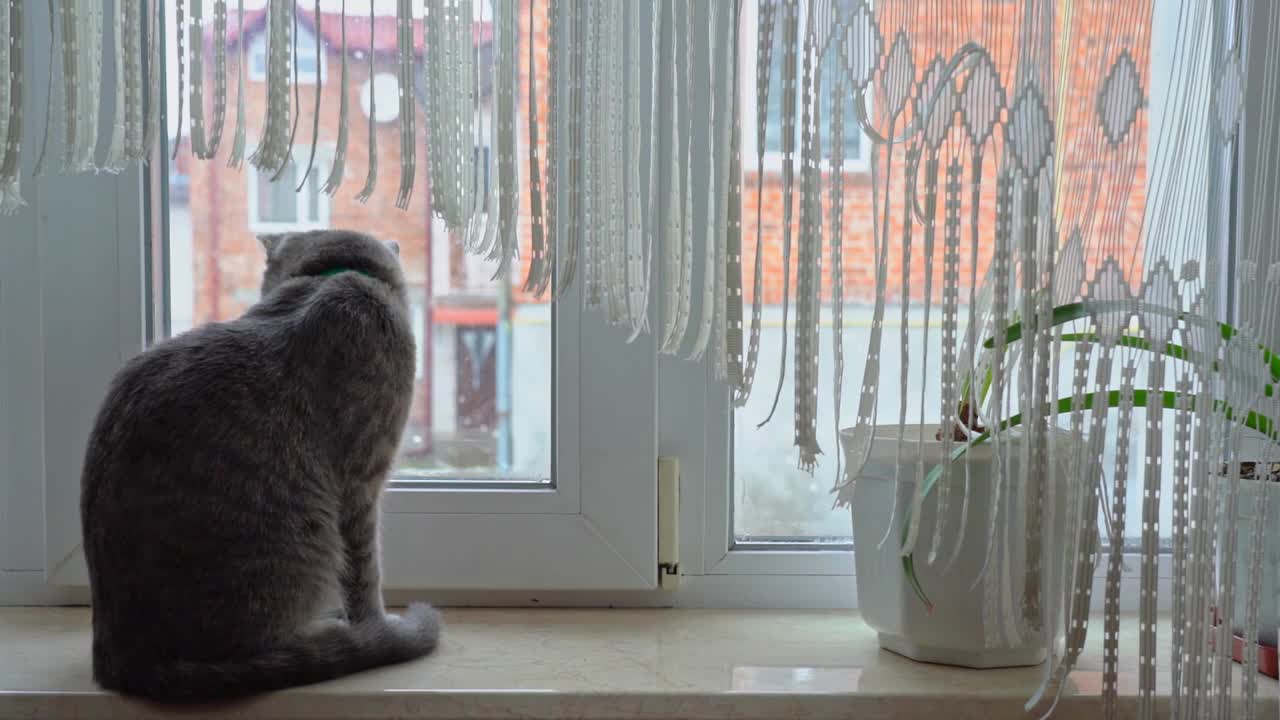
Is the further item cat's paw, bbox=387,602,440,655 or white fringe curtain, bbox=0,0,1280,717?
cat's paw, bbox=387,602,440,655

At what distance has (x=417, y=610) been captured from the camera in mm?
1001

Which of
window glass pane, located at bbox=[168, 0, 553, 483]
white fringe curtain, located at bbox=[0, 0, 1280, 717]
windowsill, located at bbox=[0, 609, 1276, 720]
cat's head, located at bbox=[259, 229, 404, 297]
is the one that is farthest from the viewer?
window glass pane, located at bbox=[168, 0, 553, 483]

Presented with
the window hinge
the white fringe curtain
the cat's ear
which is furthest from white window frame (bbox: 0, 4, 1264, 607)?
the white fringe curtain

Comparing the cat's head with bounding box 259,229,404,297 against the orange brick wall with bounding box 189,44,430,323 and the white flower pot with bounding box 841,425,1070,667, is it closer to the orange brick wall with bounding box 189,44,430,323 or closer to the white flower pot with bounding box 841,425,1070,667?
the orange brick wall with bounding box 189,44,430,323

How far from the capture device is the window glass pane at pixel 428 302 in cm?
109

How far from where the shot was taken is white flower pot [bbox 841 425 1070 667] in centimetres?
83

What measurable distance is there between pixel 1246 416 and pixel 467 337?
72 centimetres

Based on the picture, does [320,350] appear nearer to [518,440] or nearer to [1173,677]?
[518,440]

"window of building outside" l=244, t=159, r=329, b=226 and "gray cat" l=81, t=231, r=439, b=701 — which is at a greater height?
"window of building outside" l=244, t=159, r=329, b=226

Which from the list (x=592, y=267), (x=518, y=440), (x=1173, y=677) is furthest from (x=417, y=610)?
(x=1173, y=677)

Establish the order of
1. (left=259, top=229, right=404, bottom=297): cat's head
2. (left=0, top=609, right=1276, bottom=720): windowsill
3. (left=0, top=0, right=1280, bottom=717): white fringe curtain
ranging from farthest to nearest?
(left=259, top=229, right=404, bottom=297): cat's head < (left=0, top=609, right=1276, bottom=720): windowsill < (left=0, top=0, right=1280, bottom=717): white fringe curtain

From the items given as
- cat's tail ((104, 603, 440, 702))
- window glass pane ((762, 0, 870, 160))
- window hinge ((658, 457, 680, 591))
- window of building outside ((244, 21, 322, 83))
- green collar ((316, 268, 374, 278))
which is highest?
window of building outside ((244, 21, 322, 83))

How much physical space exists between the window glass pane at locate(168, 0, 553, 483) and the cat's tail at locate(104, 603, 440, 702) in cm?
21

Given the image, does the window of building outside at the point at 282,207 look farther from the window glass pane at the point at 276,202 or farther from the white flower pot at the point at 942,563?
the white flower pot at the point at 942,563
